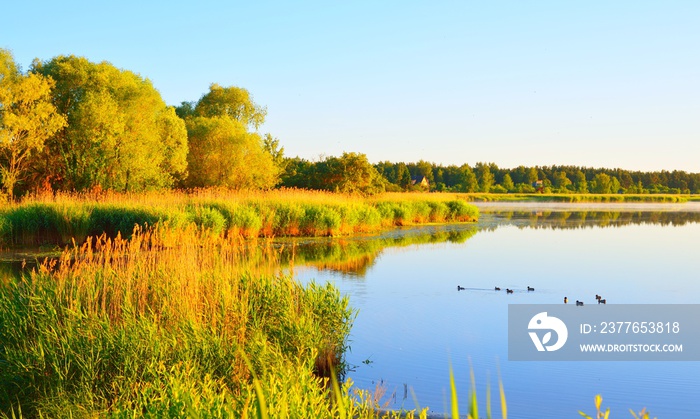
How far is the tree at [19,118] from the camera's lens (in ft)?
92.5

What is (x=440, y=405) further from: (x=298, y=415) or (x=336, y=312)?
(x=298, y=415)

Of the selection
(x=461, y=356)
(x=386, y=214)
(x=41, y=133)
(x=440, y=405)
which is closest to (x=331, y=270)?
(x=461, y=356)

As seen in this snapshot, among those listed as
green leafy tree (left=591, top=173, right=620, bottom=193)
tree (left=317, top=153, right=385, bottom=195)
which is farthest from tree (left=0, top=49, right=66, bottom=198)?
green leafy tree (left=591, top=173, right=620, bottom=193)

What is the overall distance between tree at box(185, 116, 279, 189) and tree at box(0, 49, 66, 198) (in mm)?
11589

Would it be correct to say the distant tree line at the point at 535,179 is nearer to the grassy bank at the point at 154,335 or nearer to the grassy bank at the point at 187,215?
the grassy bank at the point at 187,215

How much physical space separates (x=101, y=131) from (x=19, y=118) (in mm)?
4474

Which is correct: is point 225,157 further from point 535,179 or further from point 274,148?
point 535,179

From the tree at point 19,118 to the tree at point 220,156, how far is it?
38.0ft

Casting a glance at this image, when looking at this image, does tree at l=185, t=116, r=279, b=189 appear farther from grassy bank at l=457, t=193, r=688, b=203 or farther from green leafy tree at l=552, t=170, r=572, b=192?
green leafy tree at l=552, t=170, r=572, b=192

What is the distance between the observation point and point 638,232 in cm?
3106

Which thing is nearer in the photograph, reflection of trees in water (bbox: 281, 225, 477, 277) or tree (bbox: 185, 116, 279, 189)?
reflection of trees in water (bbox: 281, 225, 477, 277)

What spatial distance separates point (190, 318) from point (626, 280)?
12.2 meters

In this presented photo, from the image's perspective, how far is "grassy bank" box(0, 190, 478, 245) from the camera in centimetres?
2020

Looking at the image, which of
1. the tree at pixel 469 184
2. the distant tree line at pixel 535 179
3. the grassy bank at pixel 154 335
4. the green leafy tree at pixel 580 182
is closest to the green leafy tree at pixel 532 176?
the distant tree line at pixel 535 179
